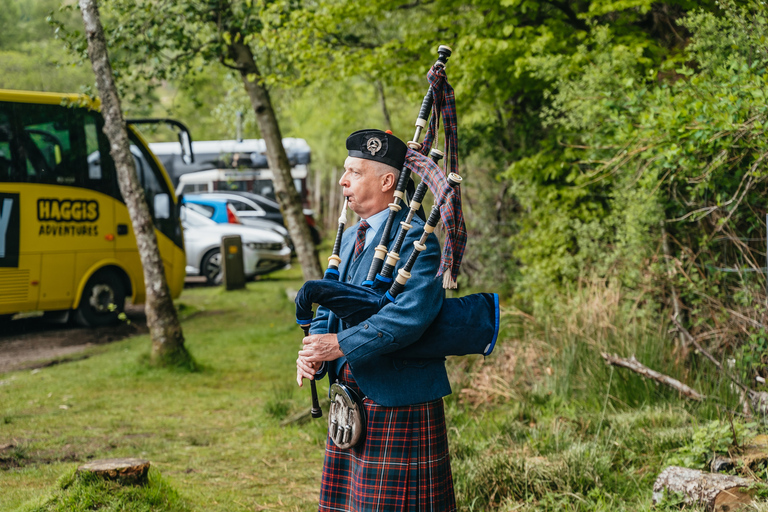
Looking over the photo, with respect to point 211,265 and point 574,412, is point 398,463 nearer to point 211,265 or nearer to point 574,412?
point 574,412

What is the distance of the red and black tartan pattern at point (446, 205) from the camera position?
2.53 meters

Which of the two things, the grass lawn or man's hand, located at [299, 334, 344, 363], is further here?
the grass lawn

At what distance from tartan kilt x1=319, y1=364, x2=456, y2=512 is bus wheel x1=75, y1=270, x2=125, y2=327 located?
8.71m

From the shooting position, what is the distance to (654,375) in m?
5.04

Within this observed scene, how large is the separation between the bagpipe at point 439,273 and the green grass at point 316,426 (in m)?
1.64

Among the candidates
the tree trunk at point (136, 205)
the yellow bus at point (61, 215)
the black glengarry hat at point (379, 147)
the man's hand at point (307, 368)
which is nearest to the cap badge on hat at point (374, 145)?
the black glengarry hat at point (379, 147)

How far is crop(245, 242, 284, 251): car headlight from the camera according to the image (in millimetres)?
16578

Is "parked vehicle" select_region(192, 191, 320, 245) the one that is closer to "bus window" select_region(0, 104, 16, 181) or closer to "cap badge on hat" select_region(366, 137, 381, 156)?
"bus window" select_region(0, 104, 16, 181)

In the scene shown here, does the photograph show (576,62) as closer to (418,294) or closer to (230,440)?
(230,440)

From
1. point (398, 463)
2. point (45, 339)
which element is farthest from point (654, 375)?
point (45, 339)

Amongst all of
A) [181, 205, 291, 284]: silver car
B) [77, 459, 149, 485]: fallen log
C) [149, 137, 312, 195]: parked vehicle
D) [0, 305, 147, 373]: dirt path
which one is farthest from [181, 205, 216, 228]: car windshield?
[77, 459, 149, 485]: fallen log

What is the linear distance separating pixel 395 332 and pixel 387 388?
294mm

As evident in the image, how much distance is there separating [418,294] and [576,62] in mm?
5344

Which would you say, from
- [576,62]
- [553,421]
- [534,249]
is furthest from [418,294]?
[534,249]
